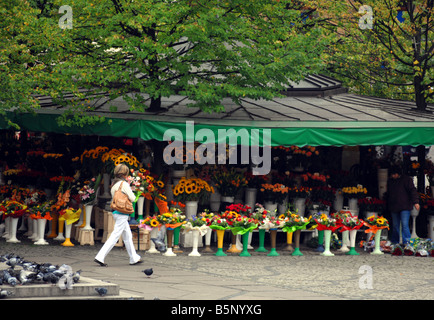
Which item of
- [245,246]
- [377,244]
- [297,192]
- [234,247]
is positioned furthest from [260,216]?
[377,244]

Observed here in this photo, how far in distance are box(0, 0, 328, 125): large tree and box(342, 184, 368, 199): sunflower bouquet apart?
2.67 m

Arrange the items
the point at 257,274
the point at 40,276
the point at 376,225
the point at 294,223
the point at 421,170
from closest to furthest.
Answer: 1. the point at 40,276
2. the point at 257,274
3. the point at 294,223
4. the point at 376,225
5. the point at 421,170

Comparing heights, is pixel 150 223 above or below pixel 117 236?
above

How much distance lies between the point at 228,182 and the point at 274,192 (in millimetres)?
1009

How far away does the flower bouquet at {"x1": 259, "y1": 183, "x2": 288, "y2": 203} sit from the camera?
16.6m

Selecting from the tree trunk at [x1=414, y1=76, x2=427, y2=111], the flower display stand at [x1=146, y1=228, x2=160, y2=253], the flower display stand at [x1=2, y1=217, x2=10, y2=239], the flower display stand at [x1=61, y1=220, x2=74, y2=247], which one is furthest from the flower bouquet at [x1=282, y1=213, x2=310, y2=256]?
the flower display stand at [x1=2, y1=217, x2=10, y2=239]

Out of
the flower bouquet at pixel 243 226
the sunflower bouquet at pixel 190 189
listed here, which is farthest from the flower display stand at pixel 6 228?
the flower bouquet at pixel 243 226

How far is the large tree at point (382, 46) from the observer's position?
60.9 ft

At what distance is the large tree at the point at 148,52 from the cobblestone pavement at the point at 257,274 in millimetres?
2961

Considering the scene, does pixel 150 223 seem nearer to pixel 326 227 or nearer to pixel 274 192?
pixel 274 192

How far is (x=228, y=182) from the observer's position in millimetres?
16453

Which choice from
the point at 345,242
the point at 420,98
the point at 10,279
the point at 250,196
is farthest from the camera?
the point at 420,98

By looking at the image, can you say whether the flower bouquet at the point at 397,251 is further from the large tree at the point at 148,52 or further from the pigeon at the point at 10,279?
the pigeon at the point at 10,279

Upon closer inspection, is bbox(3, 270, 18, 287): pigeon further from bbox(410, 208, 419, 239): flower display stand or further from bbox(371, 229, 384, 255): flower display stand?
bbox(410, 208, 419, 239): flower display stand
